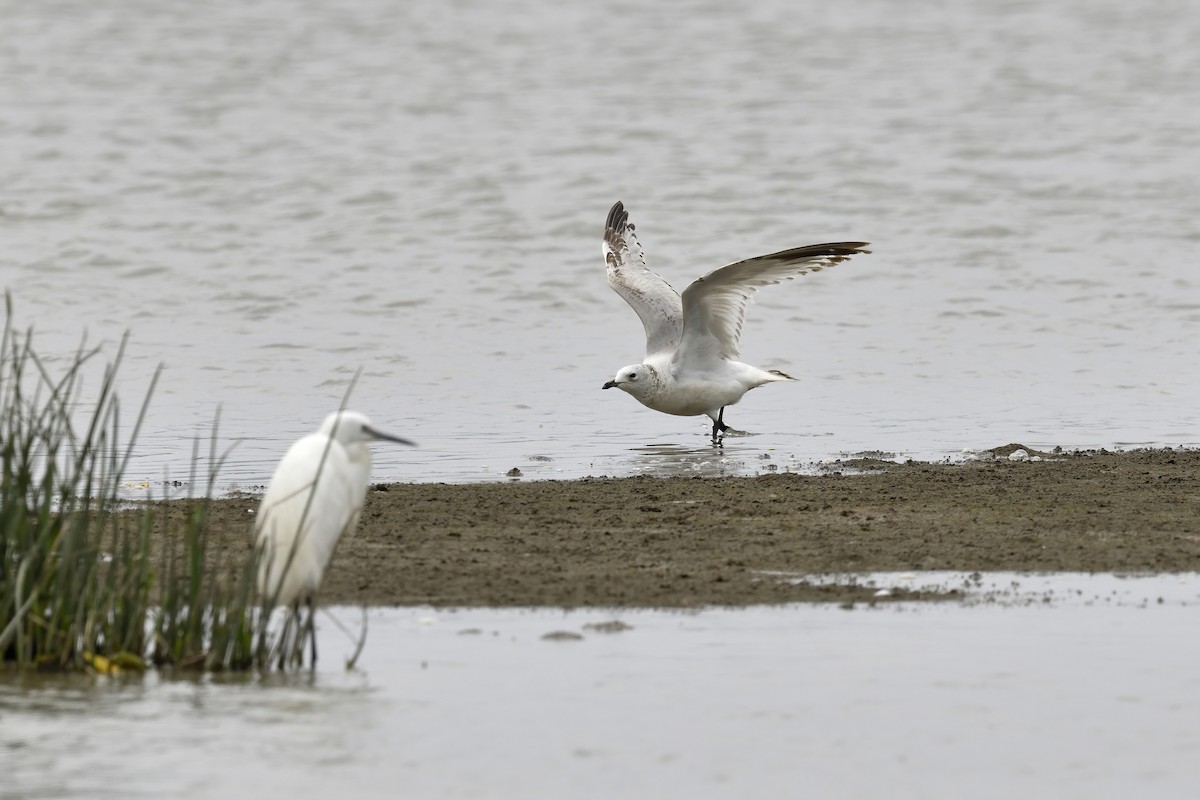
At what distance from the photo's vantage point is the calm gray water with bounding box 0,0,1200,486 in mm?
14656

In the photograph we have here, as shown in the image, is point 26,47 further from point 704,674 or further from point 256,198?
point 704,674

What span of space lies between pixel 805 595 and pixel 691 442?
20.0ft

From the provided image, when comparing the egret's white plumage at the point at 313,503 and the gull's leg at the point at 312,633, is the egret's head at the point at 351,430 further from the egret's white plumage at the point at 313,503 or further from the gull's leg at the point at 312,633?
the gull's leg at the point at 312,633

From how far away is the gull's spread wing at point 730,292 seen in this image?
12883 mm

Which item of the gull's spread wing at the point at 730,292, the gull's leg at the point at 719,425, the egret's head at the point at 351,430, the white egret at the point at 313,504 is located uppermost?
the gull's spread wing at the point at 730,292

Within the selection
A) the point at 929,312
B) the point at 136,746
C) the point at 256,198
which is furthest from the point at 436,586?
the point at 256,198

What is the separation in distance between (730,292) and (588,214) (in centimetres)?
1195

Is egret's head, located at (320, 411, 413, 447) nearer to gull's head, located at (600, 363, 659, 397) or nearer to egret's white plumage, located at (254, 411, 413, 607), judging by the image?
egret's white plumage, located at (254, 411, 413, 607)

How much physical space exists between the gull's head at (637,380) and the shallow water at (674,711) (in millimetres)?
6195

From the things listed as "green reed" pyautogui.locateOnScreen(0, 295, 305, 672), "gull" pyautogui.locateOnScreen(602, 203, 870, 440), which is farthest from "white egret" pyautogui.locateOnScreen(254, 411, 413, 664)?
"gull" pyautogui.locateOnScreen(602, 203, 870, 440)

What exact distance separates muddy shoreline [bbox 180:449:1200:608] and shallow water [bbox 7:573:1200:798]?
397mm

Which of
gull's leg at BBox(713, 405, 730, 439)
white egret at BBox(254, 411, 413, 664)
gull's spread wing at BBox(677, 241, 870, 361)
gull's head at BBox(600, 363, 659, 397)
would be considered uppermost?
gull's spread wing at BBox(677, 241, 870, 361)

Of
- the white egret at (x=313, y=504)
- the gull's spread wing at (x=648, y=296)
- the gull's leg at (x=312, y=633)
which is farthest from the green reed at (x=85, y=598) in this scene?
the gull's spread wing at (x=648, y=296)

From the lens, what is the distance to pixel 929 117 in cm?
3334
